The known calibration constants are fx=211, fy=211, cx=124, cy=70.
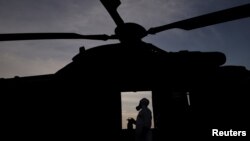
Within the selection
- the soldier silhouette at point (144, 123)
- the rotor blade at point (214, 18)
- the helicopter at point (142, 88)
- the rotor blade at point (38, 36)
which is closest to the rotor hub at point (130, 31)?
the helicopter at point (142, 88)

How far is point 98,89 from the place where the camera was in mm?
4754

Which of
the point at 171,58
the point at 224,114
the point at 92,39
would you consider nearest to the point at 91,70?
the point at 92,39

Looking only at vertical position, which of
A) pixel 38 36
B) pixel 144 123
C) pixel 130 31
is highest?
pixel 130 31

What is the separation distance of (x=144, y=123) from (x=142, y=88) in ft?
4.91

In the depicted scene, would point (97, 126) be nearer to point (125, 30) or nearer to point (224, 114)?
point (125, 30)

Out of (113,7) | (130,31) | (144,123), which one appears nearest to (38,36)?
(113,7)

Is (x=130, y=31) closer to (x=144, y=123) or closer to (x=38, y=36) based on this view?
(x=38, y=36)

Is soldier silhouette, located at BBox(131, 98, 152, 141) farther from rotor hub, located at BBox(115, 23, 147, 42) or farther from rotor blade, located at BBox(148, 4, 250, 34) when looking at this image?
rotor blade, located at BBox(148, 4, 250, 34)

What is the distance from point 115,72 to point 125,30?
1195 mm

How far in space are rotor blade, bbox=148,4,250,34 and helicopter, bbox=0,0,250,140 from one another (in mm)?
1103

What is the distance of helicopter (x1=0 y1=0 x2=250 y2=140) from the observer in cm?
450

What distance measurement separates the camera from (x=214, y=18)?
302cm

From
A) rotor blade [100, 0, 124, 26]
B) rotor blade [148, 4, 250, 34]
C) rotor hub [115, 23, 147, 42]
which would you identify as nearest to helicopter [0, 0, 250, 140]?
rotor hub [115, 23, 147, 42]

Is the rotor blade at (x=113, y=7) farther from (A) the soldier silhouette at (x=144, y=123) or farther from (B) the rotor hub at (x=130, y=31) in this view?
(A) the soldier silhouette at (x=144, y=123)
